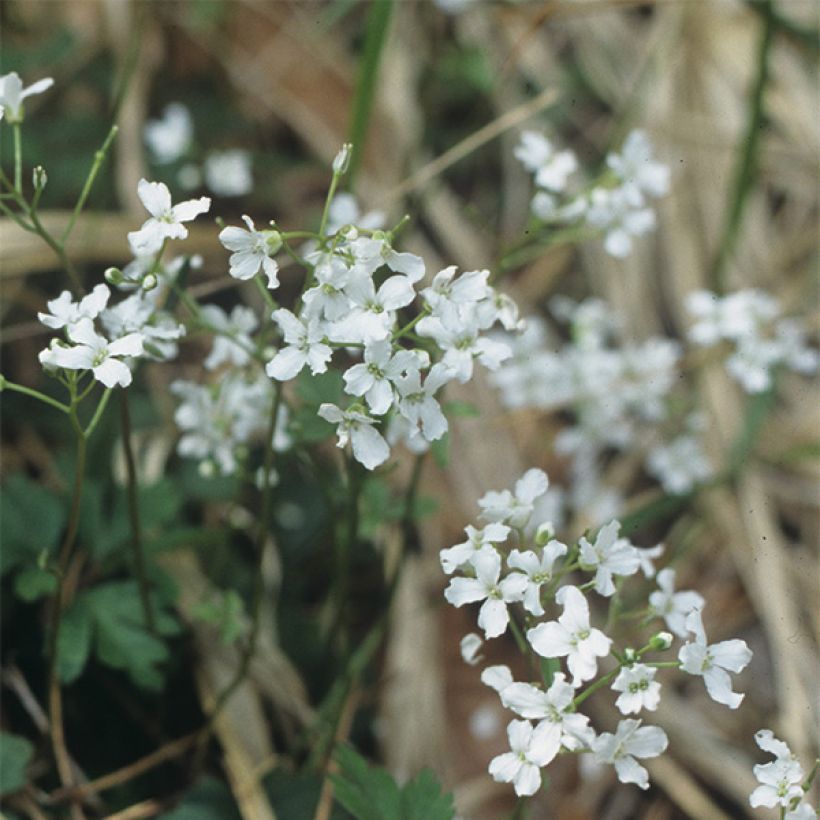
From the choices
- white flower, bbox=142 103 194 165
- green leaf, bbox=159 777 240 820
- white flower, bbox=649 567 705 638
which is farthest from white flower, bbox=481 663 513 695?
white flower, bbox=142 103 194 165

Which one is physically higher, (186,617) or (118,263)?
(118,263)

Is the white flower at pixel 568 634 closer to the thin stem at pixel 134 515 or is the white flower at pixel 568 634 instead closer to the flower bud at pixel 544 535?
the flower bud at pixel 544 535

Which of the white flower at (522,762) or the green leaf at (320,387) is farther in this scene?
the green leaf at (320,387)

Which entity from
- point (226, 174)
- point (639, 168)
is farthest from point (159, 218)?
point (226, 174)

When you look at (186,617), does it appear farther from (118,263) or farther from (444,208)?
(444,208)

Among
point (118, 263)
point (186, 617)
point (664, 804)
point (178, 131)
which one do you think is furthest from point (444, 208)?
point (664, 804)

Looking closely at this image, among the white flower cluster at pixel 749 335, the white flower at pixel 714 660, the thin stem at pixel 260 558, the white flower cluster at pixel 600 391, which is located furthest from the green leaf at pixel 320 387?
the white flower cluster at pixel 749 335

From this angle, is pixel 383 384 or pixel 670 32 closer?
pixel 383 384

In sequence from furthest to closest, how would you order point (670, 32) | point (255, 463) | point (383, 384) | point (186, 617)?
point (670, 32)
point (255, 463)
point (186, 617)
point (383, 384)
